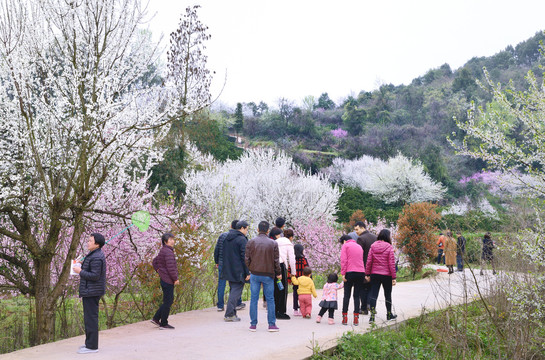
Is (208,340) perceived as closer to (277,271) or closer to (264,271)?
(264,271)

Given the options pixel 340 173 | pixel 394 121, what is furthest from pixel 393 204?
pixel 394 121

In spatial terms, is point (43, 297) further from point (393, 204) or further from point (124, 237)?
point (393, 204)

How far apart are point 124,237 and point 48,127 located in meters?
3.48

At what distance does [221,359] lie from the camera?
21.7ft

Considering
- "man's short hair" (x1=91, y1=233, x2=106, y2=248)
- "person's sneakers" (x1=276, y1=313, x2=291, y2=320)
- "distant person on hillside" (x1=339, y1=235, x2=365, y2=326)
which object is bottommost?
"person's sneakers" (x1=276, y1=313, x2=291, y2=320)

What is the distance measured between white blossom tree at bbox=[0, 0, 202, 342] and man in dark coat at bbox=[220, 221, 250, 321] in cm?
214

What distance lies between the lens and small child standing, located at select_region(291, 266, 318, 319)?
9.61 m

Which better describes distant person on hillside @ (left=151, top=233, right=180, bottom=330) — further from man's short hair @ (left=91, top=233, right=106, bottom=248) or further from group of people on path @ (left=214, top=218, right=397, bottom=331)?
man's short hair @ (left=91, top=233, right=106, bottom=248)

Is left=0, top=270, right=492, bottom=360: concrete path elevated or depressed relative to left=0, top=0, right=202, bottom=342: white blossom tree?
depressed

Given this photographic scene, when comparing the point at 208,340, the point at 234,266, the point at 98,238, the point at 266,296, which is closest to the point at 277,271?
the point at 266,296

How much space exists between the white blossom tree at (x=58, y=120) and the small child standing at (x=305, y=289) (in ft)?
11.7

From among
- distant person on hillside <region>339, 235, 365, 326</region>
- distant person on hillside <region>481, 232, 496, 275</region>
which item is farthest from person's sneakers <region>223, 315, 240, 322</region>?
distant person on hillside <region>481, 232, 496, 275</region>

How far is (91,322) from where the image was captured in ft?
22.8

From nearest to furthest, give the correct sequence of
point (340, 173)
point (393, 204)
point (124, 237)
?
point (124, 237)
point (393, 204)
point (340, 173)
